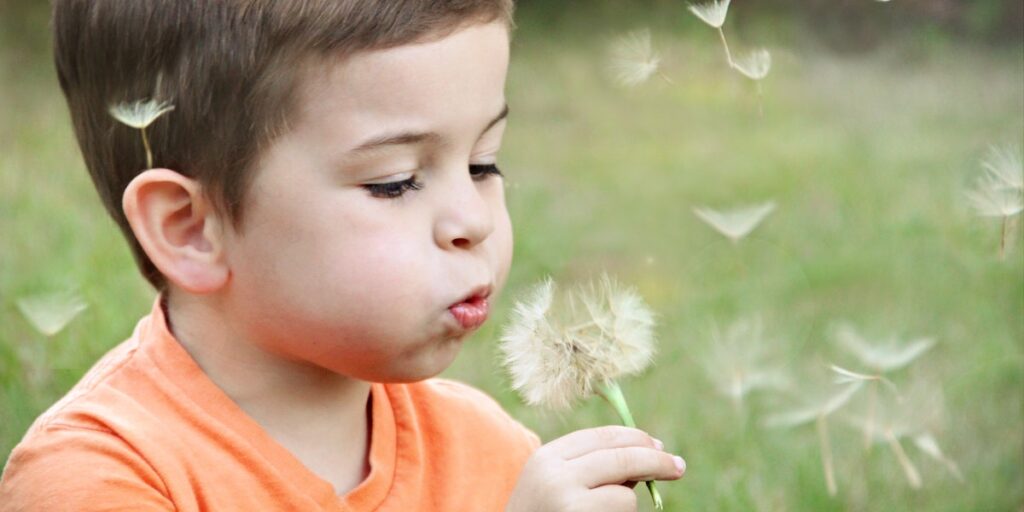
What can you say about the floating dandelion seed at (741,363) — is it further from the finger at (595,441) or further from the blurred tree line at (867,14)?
the blurred tree line at (867,14)

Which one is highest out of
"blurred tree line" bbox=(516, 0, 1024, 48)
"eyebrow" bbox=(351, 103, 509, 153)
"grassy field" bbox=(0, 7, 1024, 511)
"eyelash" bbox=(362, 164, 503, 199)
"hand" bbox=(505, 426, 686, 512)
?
"eyebrow" bbox=(351, 103, 509, 153)

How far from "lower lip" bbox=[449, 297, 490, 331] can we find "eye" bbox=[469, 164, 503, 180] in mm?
155

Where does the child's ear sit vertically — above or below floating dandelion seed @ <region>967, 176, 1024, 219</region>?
above

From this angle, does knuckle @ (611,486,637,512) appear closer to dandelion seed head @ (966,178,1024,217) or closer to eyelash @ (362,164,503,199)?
eyelash @ (362,164,503,199)

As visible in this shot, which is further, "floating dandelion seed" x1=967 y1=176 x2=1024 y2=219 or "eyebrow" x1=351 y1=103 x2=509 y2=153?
"floating dandelion seed" x1=967 y1=176 x2=1024 y2=219

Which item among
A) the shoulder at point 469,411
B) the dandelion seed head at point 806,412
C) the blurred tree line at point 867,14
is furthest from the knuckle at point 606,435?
the blurred tree line at point 867,14

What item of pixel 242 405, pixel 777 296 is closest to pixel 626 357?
pixel 242 405

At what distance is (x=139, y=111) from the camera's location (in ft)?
5.50

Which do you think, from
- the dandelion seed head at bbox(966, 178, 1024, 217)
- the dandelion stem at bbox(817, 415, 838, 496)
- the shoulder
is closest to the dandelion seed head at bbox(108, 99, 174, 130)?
the shoulder

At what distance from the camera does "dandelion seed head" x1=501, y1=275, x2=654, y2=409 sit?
1.65m

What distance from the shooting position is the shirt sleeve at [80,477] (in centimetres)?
160

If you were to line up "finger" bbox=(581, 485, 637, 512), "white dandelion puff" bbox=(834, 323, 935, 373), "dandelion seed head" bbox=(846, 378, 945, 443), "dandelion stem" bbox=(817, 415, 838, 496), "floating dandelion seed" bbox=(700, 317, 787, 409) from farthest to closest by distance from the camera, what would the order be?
"white dandelion puff" bbox=(834, 323, 935, 373) → "dandelion seed head" bbox=(846, 378, 945, 443) → "dandelion stem" bbox=(817, 415, 838, 496) → "floating dandelion seed" bbox=(700, 317, 787, 409) → "finger" bbox=(581, 485, 637, 512)

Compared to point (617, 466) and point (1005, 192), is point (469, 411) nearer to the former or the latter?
point (617, 466)

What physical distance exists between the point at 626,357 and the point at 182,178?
0.53 meters
